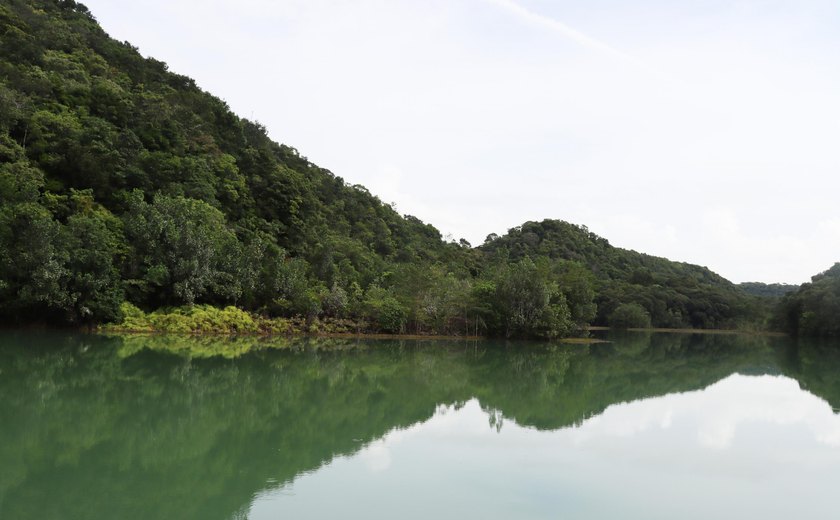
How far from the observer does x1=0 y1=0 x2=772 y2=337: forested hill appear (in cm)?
2497

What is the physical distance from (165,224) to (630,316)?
2137 inches

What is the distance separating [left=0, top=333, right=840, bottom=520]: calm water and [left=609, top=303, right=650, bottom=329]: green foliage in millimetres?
51540

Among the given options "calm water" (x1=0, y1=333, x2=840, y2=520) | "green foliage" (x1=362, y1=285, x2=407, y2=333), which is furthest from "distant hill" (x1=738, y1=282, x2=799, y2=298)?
"calm water" (x1=0, y1=333, x2=840, y2=520)

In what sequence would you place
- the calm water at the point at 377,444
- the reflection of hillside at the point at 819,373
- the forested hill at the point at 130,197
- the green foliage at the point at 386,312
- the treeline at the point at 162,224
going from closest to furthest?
1. the calm water at the point at 377,444
2. the reflection of hillside at the point at 819,373
3. the forested hill at the point at 130,197
4. the treeline at the point at 162,224
5. the green foliage at the point at 386,312

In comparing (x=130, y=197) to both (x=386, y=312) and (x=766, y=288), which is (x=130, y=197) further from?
(x=766, y=288)

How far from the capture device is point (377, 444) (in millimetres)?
9102

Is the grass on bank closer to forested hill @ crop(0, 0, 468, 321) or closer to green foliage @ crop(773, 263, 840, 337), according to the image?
forested hill @ crop(0, 0, 468, 321)

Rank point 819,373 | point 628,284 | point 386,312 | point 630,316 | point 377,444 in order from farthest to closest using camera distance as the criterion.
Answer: point 628,284, point 630,316, point 386,312, point 819,373, point 377,444

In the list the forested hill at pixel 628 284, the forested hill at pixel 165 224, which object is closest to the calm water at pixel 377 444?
the forested hill at pixel 165 224

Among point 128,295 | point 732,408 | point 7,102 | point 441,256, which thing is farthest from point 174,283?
point 441,256

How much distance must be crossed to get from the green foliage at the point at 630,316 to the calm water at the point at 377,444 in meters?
51.5

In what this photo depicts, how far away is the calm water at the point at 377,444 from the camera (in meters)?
6.43

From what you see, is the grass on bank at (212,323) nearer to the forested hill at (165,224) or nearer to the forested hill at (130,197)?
the forested hill at (165,224)

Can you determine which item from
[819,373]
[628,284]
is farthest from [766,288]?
[819,373]
